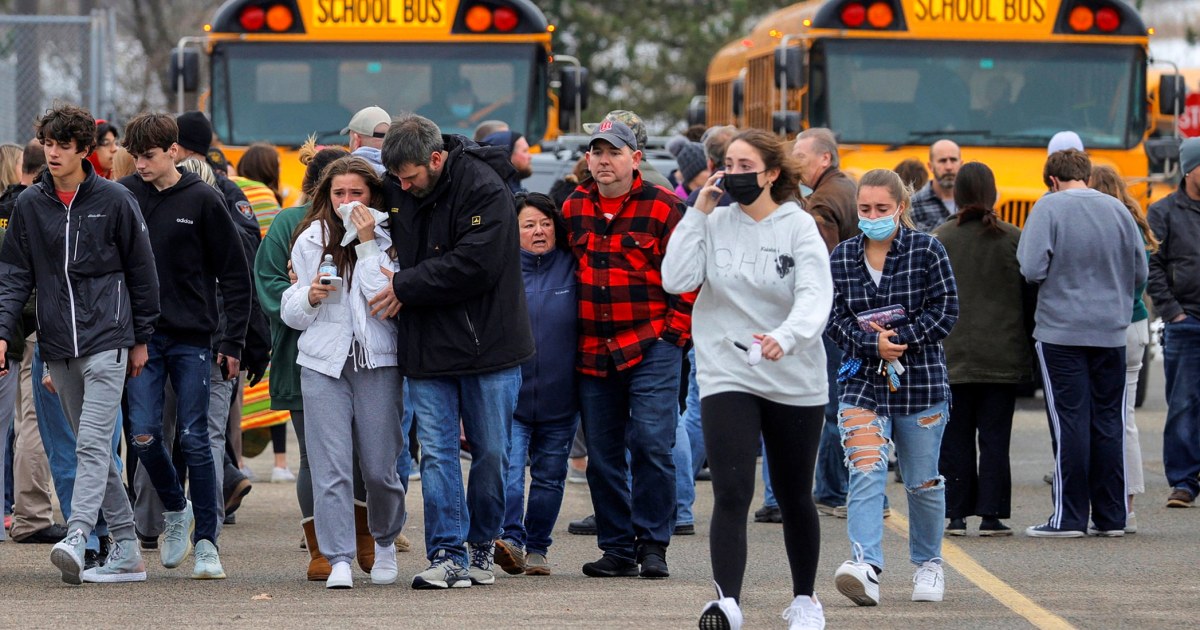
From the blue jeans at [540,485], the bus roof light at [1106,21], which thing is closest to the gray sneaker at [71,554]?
the blue jeans at [540,485]

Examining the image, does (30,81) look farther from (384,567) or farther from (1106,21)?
→ (384,567)

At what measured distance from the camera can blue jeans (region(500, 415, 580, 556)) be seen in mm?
7898

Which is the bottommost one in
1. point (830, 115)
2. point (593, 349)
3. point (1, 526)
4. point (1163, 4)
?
point (1, 526)

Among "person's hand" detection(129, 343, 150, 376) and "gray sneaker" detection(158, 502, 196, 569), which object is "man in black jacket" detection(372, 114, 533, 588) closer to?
"person's hand" detection(129, 343, 150, 376)

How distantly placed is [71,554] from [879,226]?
10.5 feet

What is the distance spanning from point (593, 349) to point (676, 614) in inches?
50.1

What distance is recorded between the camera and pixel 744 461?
6.30 meters

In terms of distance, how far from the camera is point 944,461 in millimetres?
9203

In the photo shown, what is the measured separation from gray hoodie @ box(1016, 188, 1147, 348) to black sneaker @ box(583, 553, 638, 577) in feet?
7.84

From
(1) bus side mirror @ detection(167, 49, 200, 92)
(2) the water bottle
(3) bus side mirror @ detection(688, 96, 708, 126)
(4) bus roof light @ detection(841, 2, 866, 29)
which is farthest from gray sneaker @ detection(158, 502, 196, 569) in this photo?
(3) bus side mirror @ detection(688, 96, 708, 126)

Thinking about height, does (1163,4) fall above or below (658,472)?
above

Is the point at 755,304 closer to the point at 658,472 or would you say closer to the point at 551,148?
the point at 658,472

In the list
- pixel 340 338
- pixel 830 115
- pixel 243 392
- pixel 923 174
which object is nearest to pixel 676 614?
pixel 340 338

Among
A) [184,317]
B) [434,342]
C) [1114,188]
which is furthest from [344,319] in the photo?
[1114,188]
